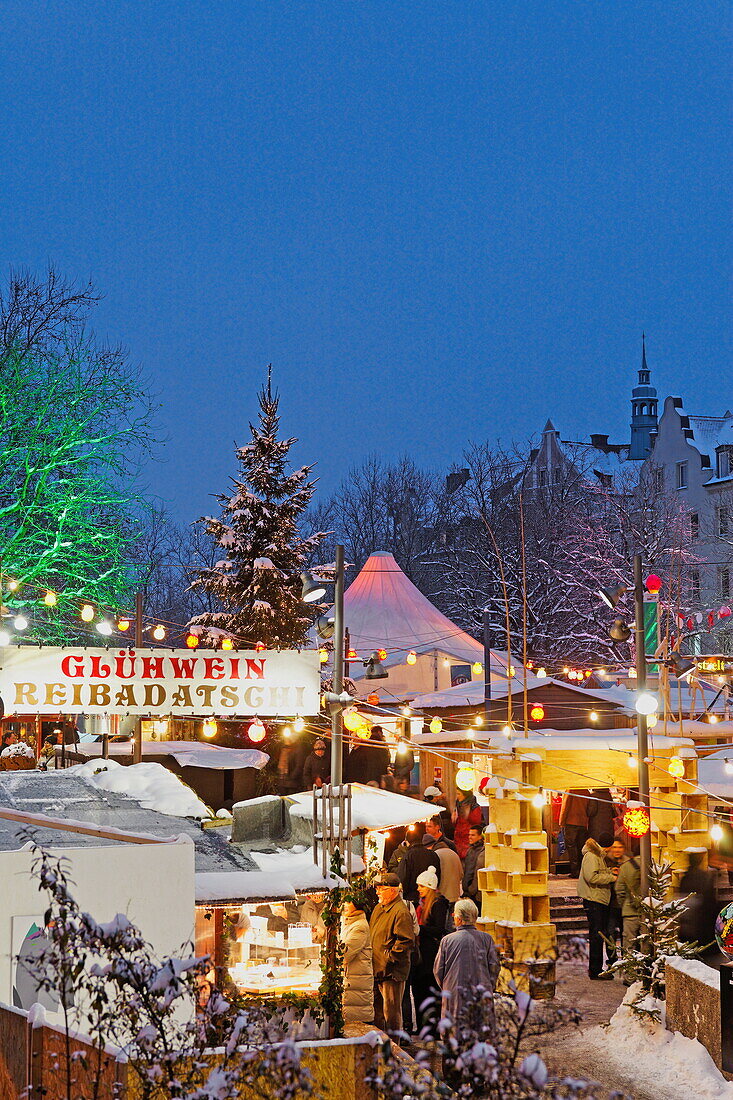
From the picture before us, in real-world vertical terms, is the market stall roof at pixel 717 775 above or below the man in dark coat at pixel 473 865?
above

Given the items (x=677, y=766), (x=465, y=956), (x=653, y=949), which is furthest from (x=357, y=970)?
(x=677, y=766)

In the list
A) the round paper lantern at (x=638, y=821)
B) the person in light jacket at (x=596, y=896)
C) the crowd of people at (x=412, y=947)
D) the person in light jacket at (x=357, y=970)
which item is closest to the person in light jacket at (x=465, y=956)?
the crowd of people at (x=412, y=947)

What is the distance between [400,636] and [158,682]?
632 inches

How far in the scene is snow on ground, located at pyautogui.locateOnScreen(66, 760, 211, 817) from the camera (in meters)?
11.7

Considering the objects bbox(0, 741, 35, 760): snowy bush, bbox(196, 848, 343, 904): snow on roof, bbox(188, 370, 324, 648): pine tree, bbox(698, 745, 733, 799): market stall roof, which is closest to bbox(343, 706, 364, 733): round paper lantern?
bbox(196, 848, 343, 904): snow on roof

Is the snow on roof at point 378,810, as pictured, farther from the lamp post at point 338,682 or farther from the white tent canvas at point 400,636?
the white tent canvas at point 400,636

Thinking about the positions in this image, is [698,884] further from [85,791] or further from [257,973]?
[85,791]

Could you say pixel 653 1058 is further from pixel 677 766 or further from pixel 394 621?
pixel 394 621

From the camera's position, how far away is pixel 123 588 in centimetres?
2536

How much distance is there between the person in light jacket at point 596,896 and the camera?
12836 mm

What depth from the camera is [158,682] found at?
488 inches

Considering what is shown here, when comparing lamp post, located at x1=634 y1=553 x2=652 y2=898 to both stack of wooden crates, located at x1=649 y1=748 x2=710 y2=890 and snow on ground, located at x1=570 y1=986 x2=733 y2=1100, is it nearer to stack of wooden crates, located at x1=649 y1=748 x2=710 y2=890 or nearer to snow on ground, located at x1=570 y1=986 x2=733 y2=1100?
stack of wooden crates, located at x1=649 y1=748 x2=710 y2=890

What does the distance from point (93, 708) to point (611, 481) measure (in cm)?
3794

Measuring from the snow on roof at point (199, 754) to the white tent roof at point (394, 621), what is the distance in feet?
18.7
